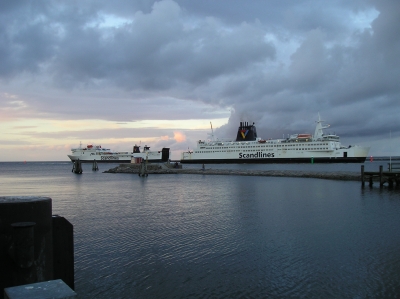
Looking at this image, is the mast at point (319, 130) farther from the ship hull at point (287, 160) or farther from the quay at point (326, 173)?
the quay at point (326, 173)

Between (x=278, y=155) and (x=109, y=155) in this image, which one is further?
(x=109, y=155)

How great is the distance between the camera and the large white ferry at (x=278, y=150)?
83.6 m

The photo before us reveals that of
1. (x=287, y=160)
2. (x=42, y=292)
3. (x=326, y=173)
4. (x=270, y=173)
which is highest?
(x=287, y=160)

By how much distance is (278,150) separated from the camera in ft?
285

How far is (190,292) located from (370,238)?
22.2ft

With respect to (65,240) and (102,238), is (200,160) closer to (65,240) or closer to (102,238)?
(102,238)

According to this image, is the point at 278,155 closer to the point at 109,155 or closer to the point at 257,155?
the point at 257,155

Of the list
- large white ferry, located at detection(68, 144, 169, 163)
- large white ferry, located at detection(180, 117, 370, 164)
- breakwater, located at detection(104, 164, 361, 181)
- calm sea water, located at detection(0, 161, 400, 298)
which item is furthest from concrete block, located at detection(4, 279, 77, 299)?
large white ferry, located at detection(68, 144, 169, 163)

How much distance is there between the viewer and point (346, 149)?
83812mm

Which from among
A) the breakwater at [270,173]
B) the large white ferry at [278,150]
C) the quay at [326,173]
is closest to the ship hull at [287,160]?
the large white ferry at [278,150]

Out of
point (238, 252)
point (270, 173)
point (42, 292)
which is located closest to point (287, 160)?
point (270, 173)

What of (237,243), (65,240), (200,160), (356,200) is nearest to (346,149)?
(200,160)

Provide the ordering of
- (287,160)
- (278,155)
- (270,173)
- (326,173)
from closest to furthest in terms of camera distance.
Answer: (326,173), (270,173), (287,160), (278,155)

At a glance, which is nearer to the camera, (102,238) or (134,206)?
(102,238)
